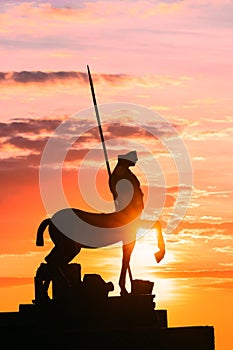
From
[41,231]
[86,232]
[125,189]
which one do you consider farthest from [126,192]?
[41,231]

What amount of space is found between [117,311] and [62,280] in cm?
163

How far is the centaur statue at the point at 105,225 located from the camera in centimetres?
5766

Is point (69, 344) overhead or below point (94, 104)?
below

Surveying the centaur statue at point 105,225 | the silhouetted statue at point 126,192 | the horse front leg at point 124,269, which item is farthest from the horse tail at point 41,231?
the horse front leg at point 124,269

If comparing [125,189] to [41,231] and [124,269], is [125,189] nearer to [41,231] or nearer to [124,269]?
[124,269]

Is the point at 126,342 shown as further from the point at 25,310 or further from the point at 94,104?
the point at 94,104

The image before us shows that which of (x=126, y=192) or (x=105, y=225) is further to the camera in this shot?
(x=105, y=225)

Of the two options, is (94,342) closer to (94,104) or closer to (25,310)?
(25,310)

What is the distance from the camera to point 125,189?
57.7 metres

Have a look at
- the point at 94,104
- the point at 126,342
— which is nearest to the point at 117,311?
A: the point at 126,342

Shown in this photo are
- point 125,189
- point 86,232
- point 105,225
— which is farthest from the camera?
point 105,225

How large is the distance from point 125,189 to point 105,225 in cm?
113

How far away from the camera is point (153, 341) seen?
57.1 metres

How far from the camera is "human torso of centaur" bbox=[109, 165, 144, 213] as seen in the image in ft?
189
